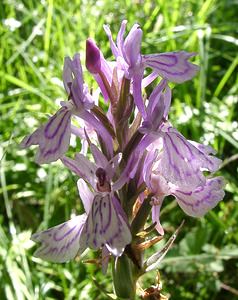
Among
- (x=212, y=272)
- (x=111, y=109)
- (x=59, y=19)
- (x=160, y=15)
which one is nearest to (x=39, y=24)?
(x=59, y=19)

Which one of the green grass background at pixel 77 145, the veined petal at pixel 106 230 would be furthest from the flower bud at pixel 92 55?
the green grass background at pixel 77 145

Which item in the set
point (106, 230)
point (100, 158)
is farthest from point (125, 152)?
point (106, 230)

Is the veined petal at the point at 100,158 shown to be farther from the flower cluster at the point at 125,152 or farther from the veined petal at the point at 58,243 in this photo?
the veined petal at the point at 58,243

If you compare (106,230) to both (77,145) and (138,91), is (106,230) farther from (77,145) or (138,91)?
(77,145)

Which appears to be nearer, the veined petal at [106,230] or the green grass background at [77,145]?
the veined petal at [106,230]

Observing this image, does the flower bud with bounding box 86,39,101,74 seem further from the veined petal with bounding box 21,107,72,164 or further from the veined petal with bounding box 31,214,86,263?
the veined petal with bounding box 31,214,86,263
